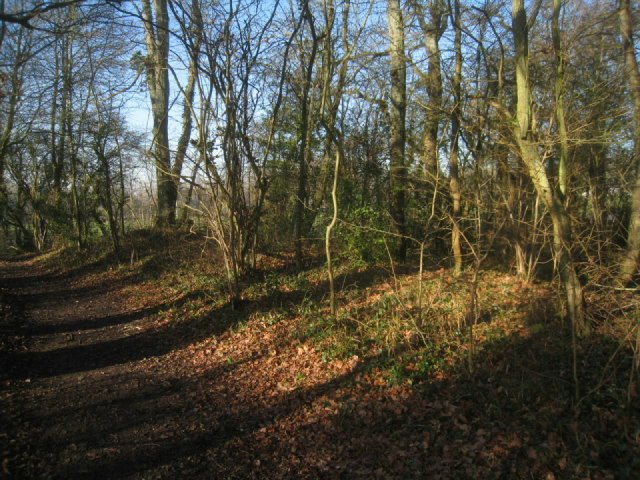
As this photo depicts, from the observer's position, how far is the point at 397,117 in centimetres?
1091

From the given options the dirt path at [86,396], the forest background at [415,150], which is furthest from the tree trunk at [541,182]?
the dirt path at [86,396]

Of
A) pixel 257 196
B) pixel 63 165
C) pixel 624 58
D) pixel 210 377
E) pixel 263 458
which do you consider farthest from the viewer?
pixel 63 165

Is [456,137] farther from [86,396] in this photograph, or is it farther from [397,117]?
[86,396]

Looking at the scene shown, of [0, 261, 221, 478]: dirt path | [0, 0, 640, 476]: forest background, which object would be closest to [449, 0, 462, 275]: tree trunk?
[0, 0, 640, 476]: forest background

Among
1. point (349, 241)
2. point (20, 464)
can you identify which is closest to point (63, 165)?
point (349, 241)

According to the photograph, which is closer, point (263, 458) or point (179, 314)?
point (263, 458)

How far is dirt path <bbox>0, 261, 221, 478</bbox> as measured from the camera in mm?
3914

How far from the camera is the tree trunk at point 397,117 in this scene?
10.6m

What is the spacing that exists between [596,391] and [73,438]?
5.73 meters

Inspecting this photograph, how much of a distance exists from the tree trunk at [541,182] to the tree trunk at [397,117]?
472 centimetres

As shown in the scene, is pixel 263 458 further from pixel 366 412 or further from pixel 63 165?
pixel 63 165

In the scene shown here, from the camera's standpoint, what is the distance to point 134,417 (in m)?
4.80

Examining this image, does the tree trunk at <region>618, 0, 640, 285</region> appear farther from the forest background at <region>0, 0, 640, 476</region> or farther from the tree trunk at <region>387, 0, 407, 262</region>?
the tree trunk at <region>387, 0, 407, 262</region>

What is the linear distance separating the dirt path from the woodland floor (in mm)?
21
